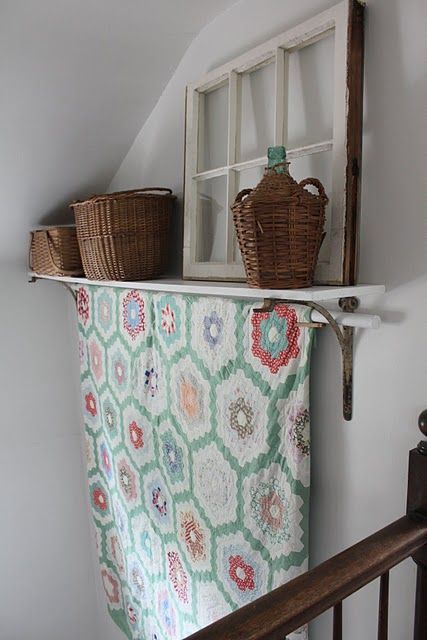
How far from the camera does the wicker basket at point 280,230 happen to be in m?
0.86

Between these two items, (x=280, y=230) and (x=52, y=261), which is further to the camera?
(x=52, y=261)

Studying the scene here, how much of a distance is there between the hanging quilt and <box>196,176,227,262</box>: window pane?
139mm

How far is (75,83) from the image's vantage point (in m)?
1.38

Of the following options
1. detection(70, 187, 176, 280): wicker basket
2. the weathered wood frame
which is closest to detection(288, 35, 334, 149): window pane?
the weathered wood frame

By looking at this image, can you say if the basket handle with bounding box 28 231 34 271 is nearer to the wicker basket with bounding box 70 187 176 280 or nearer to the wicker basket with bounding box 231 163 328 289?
the wicker basket with bounding box 70 187 176 280

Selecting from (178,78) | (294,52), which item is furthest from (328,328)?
(178,78)

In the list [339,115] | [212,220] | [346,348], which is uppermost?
[339,115]

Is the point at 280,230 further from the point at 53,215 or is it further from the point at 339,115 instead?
the point at 53,215

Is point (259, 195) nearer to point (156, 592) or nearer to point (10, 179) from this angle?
point (10, 179)

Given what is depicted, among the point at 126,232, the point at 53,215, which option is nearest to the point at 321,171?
the point at 126,232

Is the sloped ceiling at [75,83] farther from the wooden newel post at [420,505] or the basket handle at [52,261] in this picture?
the wooden newel post at [420,505]

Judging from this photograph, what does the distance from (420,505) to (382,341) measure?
30 cm

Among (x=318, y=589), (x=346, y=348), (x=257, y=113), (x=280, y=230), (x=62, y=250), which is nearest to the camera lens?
(x=318, y=589)

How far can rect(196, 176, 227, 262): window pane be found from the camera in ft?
4.20
